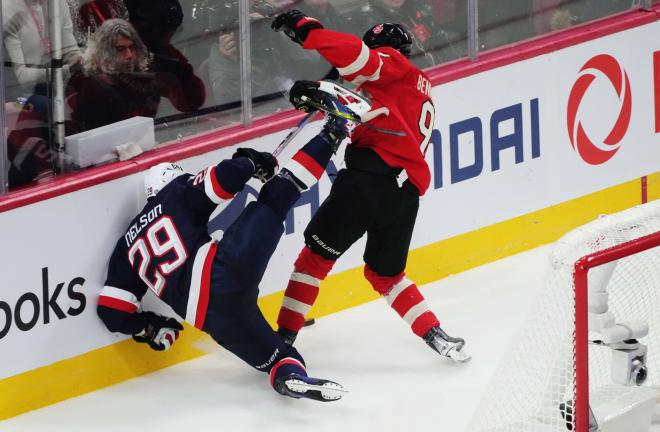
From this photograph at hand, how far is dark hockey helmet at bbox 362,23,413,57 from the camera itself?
19.0 ft

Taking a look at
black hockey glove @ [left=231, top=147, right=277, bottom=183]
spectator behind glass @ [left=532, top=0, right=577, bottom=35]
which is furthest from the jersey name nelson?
spectator behind glass @ [left=532, top=0, right=577, bottom=35]

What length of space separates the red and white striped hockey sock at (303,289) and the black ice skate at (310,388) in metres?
0.38

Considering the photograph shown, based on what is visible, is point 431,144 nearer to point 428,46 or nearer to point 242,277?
point 428,46

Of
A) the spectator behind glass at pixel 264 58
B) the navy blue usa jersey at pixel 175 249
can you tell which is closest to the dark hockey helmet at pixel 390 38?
the spectator behind glass at pixel 264 58

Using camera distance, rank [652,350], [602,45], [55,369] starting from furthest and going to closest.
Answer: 1. [602,45]
2. [55,369]
3. [652,350]

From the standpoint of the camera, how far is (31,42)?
559cm

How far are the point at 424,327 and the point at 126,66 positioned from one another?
1.44 m

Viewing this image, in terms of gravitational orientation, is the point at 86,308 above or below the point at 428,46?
below

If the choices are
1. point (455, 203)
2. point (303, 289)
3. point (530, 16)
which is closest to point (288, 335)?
point (303, 289)

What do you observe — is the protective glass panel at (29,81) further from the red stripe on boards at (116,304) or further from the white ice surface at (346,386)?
the white ice surface at (346,386)

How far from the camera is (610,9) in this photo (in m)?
7.34

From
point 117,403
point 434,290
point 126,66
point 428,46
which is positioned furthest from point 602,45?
point 117,403

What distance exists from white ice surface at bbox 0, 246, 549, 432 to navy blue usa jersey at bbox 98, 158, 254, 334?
294 millimetres

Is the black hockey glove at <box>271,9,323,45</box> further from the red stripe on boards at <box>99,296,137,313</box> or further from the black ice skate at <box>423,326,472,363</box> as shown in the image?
the black ice skate at <box>423,326,472,363</box>
